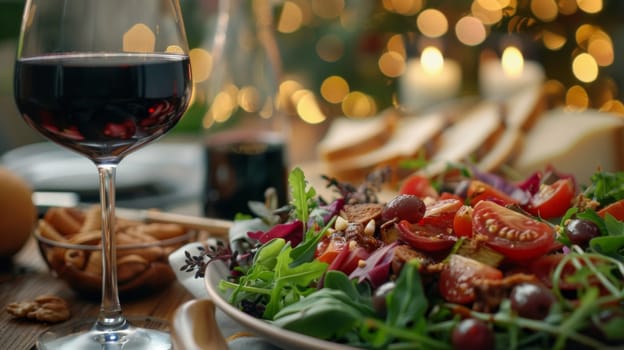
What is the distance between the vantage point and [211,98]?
2.03m

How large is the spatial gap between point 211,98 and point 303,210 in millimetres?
930

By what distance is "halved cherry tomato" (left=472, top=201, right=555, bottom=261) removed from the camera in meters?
0.93

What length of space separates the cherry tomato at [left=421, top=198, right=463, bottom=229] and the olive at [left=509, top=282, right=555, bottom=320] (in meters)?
0.25

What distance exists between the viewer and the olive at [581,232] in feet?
3.34

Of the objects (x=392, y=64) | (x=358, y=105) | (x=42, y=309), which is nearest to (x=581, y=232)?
(x=42, y=309)

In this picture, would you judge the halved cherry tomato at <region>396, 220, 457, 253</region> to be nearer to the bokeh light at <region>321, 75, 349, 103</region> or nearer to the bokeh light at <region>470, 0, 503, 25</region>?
the bokeh light at <region>470, 0, 503, 25</region>

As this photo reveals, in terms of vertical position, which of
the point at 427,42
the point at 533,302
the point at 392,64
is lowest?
the point at 533,302

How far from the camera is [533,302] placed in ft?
2.67

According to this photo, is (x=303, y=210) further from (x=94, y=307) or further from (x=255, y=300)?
(x=94, y=307)

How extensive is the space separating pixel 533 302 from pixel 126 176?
4.62ft

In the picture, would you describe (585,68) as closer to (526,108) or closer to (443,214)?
(526,108)

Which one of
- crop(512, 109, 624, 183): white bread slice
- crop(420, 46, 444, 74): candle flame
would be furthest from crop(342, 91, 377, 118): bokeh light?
crop(512, 109, 624, 183): white bread slice

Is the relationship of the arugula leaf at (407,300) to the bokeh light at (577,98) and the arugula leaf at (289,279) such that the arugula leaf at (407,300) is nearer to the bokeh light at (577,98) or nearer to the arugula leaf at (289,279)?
the arugula leaf at (289,279)

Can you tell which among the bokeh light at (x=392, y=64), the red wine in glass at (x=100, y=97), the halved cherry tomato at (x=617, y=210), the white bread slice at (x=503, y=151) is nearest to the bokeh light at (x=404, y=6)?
the bokeh light at (x=392, y=64)
